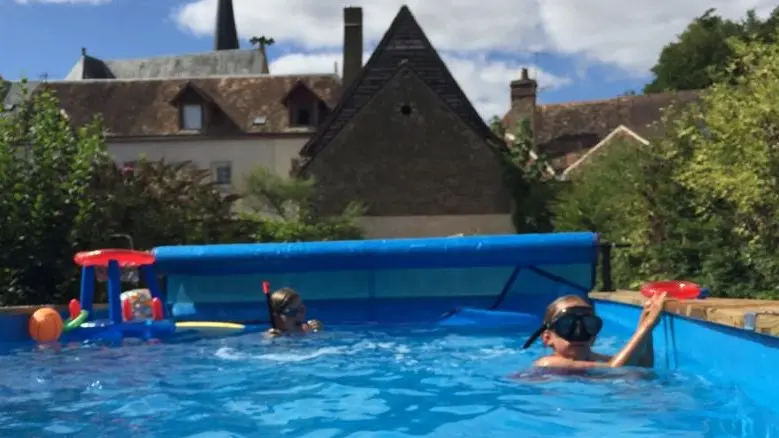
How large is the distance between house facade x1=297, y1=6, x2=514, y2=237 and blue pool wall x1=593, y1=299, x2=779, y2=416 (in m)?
24.6

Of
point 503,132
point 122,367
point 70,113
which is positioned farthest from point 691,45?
point 122,367

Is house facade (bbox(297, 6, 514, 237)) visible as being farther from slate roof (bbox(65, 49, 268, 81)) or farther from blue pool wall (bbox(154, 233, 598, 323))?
blue pool wall (bbox(154, 233, 598, 323))

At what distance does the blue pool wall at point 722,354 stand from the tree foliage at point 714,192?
5326 mm

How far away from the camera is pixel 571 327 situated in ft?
19.2

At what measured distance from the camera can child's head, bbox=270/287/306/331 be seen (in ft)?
28.9

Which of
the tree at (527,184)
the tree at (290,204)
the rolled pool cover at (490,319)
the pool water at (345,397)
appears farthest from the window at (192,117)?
the pool water at (345,397)

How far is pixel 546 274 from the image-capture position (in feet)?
35.9

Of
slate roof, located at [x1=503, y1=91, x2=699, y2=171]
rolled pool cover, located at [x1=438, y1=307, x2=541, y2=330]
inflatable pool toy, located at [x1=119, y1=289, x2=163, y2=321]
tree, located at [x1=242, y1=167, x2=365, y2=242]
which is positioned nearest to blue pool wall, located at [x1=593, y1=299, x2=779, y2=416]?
rolled pool cover, located at [x1=438, y1=307, x2=541, y2=330]

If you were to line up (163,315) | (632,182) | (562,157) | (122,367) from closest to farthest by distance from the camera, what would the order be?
(122,367) < (163,315) < (632,182) < (562,157)

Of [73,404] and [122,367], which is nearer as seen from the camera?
[73,404]

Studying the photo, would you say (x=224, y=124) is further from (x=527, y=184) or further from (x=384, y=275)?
(x=384, y=275)

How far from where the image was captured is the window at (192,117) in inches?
1416

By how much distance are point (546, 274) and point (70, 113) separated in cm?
3135

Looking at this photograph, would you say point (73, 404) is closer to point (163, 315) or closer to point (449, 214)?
point (163, 315)
